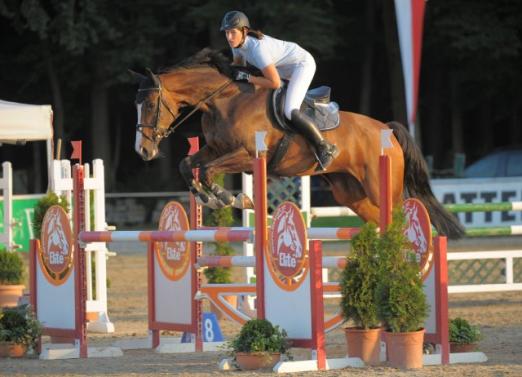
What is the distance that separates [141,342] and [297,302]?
1.96 metres

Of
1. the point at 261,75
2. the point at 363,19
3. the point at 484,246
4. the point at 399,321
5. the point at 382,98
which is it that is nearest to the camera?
the point at 399,321

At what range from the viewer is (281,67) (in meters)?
7.87

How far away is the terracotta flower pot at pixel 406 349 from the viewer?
629cm

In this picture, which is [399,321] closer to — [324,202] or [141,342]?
[141,342]

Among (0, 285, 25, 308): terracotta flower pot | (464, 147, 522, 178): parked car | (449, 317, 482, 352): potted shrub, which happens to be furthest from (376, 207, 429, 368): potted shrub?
(464, 147, 522, 178): parked car

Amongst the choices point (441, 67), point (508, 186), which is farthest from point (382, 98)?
point (508, 186)

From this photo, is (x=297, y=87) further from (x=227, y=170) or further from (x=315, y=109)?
(x=227, y=170)

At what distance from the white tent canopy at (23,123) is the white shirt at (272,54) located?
3166 millimetres

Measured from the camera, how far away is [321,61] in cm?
2377

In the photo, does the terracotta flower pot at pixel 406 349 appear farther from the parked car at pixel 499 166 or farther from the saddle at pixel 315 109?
the parked car at pixel 499 166

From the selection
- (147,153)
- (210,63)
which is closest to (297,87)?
(210,63)

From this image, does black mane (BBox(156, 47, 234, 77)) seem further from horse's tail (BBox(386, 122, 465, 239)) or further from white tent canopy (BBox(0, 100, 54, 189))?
white tent canopy (BBox(0, 100, 54, 189))

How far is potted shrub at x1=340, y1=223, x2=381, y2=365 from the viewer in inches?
247

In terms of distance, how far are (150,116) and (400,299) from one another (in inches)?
90.8
